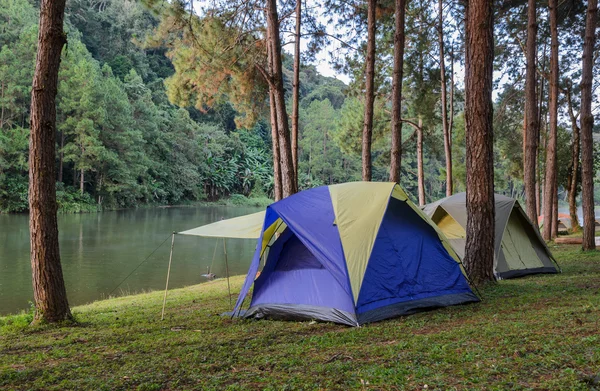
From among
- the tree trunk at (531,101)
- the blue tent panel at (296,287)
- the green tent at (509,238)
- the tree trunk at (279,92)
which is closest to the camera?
the blue tent panel at (296,287)

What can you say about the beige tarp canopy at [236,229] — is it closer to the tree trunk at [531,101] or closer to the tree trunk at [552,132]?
the tree trunk at [531,101]

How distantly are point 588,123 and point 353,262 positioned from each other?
23.3 feet

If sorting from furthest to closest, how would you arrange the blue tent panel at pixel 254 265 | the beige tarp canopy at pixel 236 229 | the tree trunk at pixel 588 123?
the tree trunk at pixel 588 123 → the beige tarp canopy at pixel 236 229 → the blue tent panel at pixel 254 265

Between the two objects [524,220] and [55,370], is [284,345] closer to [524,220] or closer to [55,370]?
[55,370]

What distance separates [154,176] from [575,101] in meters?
34.1

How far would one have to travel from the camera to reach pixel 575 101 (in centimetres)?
1705

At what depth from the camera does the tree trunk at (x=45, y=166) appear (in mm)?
5059

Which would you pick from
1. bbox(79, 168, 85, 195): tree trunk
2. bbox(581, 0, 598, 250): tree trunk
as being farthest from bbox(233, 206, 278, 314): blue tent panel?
bbox(79, 168, 85, 195): tree trunk

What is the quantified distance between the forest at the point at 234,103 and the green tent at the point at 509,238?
1521 millimetres

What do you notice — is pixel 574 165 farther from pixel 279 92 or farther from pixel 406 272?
pixel 406 272

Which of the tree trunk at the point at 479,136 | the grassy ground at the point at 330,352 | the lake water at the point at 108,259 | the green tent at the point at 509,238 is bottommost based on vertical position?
the lake water at the point at 108,259

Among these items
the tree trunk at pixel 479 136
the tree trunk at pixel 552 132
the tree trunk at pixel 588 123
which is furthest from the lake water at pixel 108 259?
the tree trunk at pixel 588 123

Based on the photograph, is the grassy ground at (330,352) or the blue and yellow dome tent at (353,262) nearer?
the grassy ground at (330,352)

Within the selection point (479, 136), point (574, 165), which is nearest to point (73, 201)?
point (574, 165)
